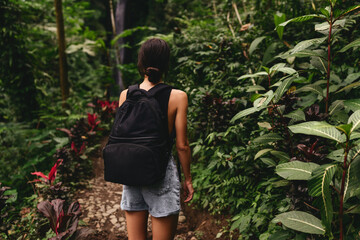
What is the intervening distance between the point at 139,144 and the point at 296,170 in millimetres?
978

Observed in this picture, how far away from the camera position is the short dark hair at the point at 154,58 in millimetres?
1599

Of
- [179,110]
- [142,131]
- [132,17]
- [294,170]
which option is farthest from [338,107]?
[132,17]

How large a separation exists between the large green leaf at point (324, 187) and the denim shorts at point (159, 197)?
0.83m

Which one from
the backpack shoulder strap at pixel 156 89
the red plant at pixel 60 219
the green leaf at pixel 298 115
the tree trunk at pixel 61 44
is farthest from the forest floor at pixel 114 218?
the tree trunk at pixel 61 44

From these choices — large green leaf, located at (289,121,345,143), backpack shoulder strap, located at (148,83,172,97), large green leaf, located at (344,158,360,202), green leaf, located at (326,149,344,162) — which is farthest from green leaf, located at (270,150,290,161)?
backpack shoulder strap, located at (148,83,172,97)

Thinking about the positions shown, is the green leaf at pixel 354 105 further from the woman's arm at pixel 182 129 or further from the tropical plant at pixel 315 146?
the woman's arm at pixel 182 129

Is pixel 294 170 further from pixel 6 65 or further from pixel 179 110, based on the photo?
pixel 6 65

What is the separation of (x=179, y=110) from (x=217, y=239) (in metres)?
1.62

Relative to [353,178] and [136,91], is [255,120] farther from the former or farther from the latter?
[136,91]

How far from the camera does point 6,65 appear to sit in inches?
208

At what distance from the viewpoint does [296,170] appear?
4.80 ft

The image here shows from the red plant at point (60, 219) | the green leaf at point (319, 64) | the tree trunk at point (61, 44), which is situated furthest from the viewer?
the tree trunk at point (61, 44)

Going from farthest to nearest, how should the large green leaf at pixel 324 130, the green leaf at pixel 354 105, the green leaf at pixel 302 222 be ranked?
the green leaf at pixel 354 105
the green leaf at pixel 302 222
the large green leaf at pixel 324 130

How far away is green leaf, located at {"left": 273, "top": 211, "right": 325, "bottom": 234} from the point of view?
1.39 metres
